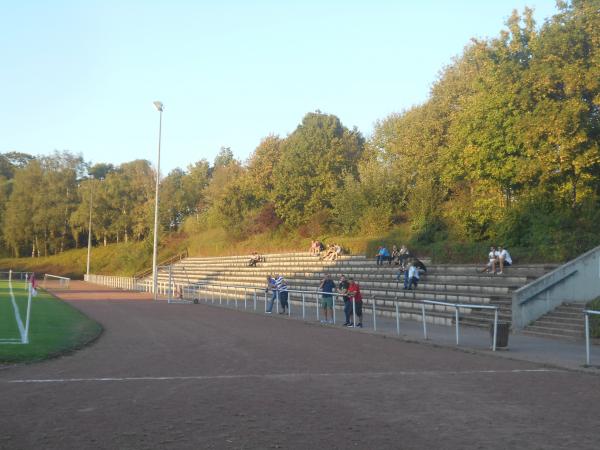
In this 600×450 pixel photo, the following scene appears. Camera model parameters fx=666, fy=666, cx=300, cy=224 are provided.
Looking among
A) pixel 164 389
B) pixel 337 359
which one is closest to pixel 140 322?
pixel 337 359

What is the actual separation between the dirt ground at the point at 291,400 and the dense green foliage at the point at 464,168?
41.2 ft

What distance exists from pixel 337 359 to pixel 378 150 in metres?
39.0

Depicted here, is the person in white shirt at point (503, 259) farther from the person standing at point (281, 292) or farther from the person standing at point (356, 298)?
the person standing at point (281, 292)

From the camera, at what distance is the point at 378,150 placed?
51562mm

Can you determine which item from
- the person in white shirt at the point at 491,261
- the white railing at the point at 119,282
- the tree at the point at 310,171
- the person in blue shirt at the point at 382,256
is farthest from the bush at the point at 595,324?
the white railing at the point at 119,282

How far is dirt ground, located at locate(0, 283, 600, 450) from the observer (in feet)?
23.5

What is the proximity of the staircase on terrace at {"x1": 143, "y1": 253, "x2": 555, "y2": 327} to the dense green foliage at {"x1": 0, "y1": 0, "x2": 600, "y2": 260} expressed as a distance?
1.60m

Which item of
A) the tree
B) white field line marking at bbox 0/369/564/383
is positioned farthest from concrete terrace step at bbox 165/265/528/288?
white field line marking at bbox 0/369/564/383

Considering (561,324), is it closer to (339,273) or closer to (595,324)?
(595,324)

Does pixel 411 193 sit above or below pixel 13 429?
above

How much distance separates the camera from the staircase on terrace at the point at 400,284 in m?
22.8

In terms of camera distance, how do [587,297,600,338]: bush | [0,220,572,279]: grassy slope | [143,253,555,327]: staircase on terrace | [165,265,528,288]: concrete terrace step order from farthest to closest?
1. [0,220,572,279]: grassy slope
2. [165,265,528,288]: concrete terrace step
3. [143,253,555,327]: staircase on terrace
4. [587,297,600,338]: bush

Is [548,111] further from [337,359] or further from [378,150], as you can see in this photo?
[378,150]

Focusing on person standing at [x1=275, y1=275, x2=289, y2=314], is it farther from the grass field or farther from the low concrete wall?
the low concrete wall
